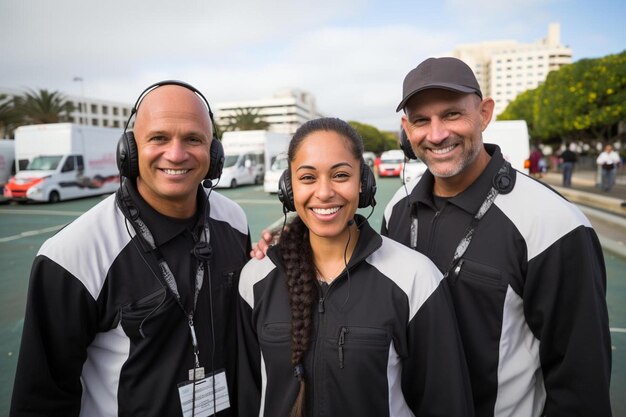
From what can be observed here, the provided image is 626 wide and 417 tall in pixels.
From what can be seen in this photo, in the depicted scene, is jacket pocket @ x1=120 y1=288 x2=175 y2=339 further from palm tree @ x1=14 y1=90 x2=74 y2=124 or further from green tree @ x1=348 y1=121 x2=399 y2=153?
green tree @ x1=348 y1=121 x2=399 y2=153

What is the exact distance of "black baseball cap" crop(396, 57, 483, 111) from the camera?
6.45 ft

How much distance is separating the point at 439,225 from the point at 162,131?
1442 mm

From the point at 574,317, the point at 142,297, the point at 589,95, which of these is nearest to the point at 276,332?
the point at 142,297

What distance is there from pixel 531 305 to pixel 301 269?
1041 millimetres

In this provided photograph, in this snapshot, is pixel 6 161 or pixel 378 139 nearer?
pixel 6 161

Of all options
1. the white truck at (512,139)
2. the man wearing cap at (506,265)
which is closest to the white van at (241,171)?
the white truck at (512,139)

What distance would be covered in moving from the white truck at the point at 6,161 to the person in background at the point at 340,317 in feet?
80.9

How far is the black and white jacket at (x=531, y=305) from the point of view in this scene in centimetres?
180

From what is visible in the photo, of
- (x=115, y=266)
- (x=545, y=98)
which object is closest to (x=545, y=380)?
(x=115, y=266)

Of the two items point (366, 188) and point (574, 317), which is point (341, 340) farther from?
point (574, 317)

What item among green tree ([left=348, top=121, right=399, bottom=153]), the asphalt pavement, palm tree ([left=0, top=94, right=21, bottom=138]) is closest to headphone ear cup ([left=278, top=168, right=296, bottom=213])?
the asphalt pavement

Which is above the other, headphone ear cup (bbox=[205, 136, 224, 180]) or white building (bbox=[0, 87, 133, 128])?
white building (bbox=[0, 87, 133, 128])

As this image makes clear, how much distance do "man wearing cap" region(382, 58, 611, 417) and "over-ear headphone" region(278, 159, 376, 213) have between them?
33 centimetres

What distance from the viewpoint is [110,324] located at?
6.23 ft
